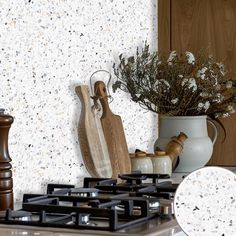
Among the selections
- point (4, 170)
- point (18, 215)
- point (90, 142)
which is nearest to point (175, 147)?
point (90, 142)

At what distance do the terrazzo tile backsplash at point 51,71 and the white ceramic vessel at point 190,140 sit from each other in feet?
0.43

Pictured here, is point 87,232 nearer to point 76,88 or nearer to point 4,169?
point 4,169

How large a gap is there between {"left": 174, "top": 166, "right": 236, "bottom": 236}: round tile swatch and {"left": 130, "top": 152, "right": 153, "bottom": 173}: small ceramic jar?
2.95 feet

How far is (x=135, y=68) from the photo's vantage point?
2176mm

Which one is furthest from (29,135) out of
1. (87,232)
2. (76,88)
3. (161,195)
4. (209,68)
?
(209,68)

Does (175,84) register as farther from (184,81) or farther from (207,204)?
(207,204)

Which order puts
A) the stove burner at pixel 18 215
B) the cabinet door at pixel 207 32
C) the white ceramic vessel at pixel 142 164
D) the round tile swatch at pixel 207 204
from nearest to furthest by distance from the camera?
the round tile swatch at pixel 207 204
the stove burner at pixel 18 215
the white ceramic vessel at pixel 142 164
the cabinet door at pixel 207 32

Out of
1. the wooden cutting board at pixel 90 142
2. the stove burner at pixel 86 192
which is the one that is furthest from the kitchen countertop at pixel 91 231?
the wooden cutting board at pixel 90 142

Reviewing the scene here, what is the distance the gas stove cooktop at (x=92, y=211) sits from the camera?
4.17 feet

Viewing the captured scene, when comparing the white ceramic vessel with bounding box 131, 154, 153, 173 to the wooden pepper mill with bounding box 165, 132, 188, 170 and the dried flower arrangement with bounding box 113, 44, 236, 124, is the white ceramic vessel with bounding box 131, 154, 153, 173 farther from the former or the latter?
the dried flower arrangement with bounding box 113, 44, 236, 124

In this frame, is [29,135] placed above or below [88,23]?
below

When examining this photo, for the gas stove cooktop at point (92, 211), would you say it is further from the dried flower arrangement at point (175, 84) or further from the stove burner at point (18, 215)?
the dried flower arrangement at point (175, 84)

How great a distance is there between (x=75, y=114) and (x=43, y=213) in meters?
0.66

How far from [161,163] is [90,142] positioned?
25 cm
